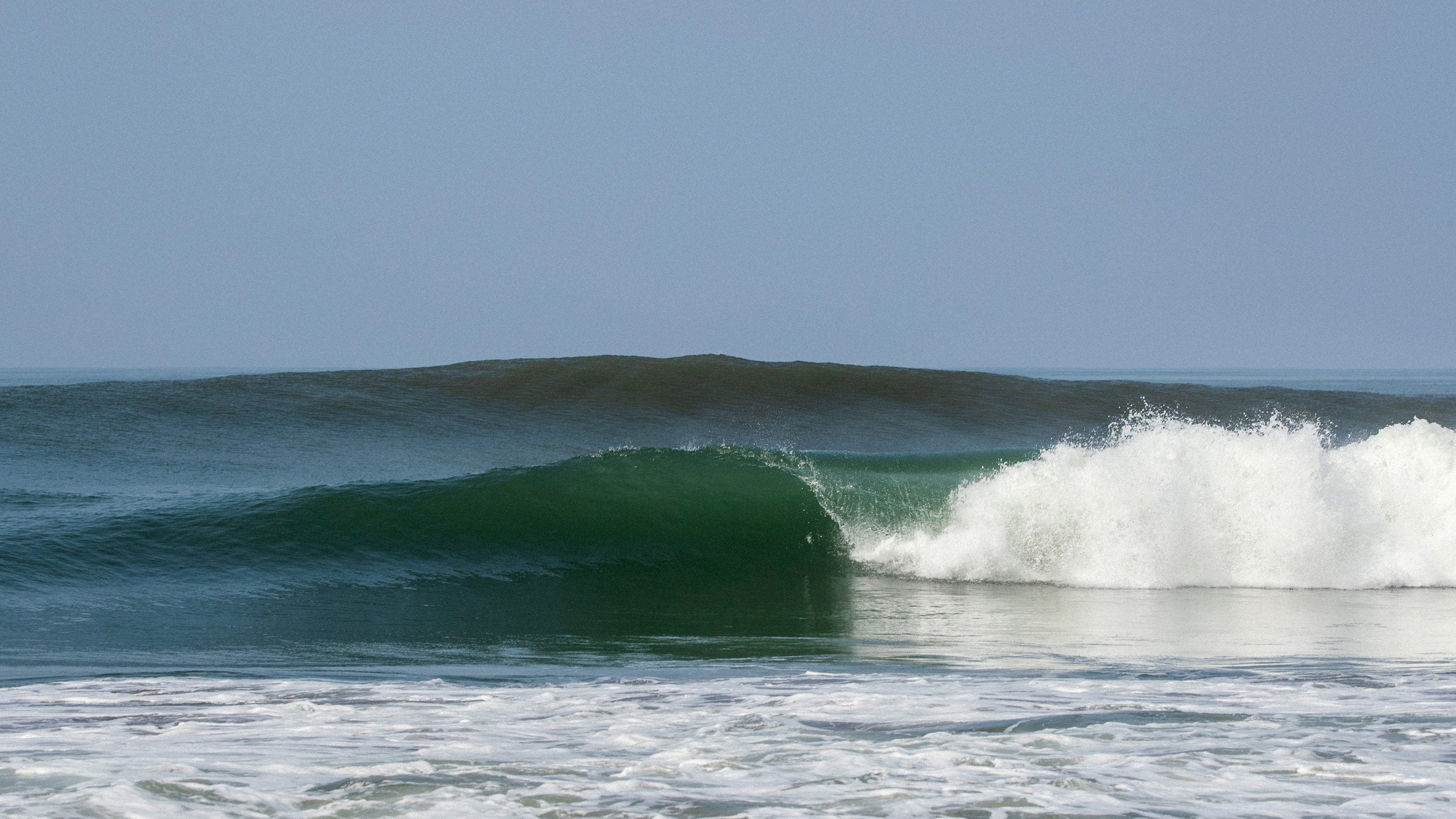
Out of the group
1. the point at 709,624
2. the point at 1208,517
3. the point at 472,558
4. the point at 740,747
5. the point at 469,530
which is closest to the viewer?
the point at 740,747

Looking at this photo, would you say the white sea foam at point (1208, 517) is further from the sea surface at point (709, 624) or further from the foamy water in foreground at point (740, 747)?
the foamy water in foreground at point (740, 747)

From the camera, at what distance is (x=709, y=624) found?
6738 mm

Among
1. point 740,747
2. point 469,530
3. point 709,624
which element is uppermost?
point 469,530

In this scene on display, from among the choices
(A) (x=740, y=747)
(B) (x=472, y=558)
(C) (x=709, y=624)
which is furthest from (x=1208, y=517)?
(A) (x=740, y=747)

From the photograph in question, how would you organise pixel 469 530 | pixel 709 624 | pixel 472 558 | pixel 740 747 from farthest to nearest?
pixel 469 530, pixel 472 558, pixel 709 624, pixel 740 747

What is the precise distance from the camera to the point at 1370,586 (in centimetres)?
836

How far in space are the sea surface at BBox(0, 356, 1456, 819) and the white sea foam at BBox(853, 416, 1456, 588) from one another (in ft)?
0.09

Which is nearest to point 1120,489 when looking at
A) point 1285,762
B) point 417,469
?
point 1285,762

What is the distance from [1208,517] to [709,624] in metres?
4.40

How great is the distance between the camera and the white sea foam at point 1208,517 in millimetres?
8562

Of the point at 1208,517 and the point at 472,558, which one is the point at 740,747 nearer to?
the point at 472,558

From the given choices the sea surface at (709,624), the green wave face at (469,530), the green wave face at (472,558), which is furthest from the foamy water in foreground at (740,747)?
the green wave face at (469,530)

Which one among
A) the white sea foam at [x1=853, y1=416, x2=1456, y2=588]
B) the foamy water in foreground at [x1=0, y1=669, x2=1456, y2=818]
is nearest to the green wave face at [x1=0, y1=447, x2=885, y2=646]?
the white sea foam at [x1=853, y1=416, x2=1456, y2=588]

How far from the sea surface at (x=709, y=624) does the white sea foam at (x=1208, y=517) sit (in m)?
0.03
